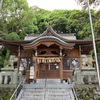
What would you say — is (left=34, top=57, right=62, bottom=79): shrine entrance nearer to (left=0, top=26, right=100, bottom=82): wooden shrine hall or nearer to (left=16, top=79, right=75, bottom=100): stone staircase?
(left=0, top=26, right=100, bottom=82): wooden shrine hall

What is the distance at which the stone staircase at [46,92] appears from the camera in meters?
9.12

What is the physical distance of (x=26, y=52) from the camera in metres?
14.1

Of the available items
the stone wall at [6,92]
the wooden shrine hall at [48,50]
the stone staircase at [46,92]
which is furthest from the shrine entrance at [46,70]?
the stone wall at [6,92]

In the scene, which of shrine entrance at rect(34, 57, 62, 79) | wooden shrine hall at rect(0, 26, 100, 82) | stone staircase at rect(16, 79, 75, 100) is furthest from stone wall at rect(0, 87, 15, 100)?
shrine entrance at rect(34, 57, 62, 79)

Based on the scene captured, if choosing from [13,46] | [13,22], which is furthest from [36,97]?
[13,22]

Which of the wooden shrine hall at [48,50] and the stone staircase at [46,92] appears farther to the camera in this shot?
the wooden shrine hall at [48,50]

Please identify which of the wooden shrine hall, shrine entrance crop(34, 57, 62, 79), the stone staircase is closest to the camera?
the stone staircase

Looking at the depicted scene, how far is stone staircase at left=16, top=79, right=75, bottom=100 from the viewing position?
9.12 meters

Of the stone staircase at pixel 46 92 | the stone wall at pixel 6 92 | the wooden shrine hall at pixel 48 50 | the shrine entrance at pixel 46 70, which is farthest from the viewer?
the shrine entrance at pixel 46 70

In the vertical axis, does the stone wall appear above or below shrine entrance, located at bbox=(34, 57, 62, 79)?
below

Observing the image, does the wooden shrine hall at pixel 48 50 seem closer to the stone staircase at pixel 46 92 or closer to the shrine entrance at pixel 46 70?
the shrine entrance at pixel 46 70

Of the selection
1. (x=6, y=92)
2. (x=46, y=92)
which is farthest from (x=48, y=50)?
(x=6, y=92)

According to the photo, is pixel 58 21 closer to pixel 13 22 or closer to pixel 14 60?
pixel 13 22

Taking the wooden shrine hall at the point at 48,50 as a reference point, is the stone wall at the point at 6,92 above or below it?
below
